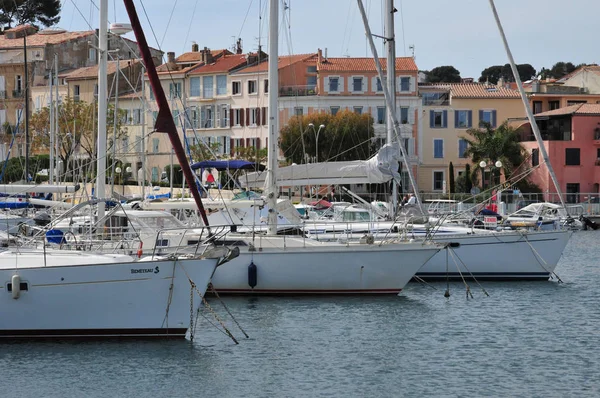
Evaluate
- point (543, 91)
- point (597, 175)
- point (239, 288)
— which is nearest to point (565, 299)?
point (239, 288)

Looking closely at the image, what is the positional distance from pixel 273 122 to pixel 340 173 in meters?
5.41

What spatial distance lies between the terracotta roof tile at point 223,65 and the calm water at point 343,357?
5908 cm

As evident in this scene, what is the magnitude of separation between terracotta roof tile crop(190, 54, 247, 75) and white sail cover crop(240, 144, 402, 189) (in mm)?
52828

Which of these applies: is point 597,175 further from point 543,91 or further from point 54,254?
point 54,254

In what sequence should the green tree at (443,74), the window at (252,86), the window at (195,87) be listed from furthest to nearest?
the green tree at (443,74)
the window at (195,87)
the window at (252,86)

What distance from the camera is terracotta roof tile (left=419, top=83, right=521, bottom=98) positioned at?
89.6 meters

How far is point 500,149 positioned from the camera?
80.6 meters

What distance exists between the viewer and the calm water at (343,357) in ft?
69.7

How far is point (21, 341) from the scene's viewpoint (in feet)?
79.0

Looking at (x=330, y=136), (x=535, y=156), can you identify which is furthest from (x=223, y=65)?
(x=535, y=156)

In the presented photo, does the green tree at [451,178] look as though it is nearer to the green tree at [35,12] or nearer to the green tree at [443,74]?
the green tree at [35,12]

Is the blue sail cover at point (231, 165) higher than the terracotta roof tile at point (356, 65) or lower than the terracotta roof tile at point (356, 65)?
lower

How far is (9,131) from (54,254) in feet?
227

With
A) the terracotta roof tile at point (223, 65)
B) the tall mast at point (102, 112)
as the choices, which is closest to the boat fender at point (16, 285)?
the tall mast at point (102, 112)
